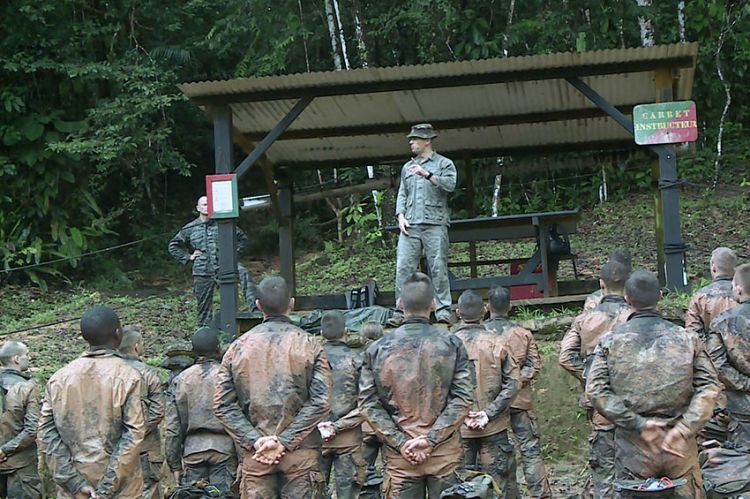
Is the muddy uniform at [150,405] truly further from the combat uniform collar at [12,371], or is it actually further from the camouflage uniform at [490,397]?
the camouflage uniform at [490,397]

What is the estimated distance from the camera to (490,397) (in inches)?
297

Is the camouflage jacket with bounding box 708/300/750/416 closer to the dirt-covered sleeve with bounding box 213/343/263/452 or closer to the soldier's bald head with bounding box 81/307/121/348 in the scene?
the dirt-covered sleeve with bounding box 213/343/263/452

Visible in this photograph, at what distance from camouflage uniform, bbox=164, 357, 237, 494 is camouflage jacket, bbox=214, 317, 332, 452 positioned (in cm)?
175

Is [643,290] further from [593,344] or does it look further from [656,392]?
[593,344]

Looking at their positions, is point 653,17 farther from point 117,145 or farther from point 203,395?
point 203,395

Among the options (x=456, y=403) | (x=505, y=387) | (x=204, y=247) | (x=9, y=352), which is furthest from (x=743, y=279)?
(x=204, y=247)

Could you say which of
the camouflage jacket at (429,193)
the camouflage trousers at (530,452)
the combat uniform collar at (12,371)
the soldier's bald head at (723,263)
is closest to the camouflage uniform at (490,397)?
the camouflage trousers at (530,452)

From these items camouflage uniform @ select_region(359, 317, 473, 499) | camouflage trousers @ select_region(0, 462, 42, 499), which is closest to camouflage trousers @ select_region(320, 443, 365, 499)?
camouflage uniform @ select_region(359, 317, 473, 499)

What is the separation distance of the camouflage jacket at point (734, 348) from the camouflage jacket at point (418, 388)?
195cm

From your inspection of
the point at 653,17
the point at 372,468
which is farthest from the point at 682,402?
the point at 653,17

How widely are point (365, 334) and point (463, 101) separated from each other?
5.09 meters

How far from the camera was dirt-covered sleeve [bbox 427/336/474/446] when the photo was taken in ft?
18.1

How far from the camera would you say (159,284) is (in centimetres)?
2022

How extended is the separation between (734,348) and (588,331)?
124cm
